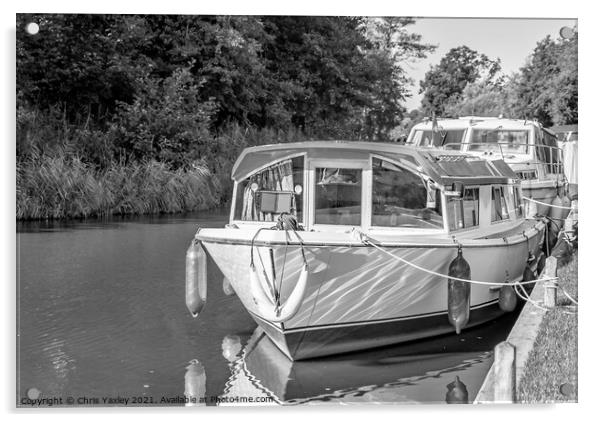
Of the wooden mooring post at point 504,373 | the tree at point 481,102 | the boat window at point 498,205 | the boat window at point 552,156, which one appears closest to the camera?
the wooden mooring post at point 504,373

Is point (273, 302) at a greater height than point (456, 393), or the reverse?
point (273, 302)

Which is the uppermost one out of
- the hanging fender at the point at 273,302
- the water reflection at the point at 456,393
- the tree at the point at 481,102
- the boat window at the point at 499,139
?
the tree at the point at 481,102

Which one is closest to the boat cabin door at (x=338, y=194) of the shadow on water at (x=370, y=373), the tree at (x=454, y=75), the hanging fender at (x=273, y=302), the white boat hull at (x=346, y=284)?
the white boat hull at (x=346, y=284)

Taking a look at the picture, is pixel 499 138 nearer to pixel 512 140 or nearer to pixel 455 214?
pixel 512 140

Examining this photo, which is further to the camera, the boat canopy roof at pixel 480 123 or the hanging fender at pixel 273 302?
the boat canopy roof at pixel 480 123

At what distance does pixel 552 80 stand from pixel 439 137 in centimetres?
413

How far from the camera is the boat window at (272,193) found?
23.5ft

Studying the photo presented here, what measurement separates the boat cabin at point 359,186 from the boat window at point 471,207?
0.02 meters

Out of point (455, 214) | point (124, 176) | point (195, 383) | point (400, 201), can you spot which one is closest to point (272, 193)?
point (400, 201)

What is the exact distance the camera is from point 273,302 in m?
6.39

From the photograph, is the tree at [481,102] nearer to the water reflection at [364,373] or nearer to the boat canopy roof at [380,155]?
the boat canopy roof at [380,155]

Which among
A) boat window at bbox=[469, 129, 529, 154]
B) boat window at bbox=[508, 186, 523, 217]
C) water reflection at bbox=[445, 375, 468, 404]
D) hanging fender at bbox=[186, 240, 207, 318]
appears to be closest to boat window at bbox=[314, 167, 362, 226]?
hanging fender at bbox=[186, 240, 207, 318]

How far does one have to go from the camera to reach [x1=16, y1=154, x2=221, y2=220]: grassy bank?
11344 millimetres
